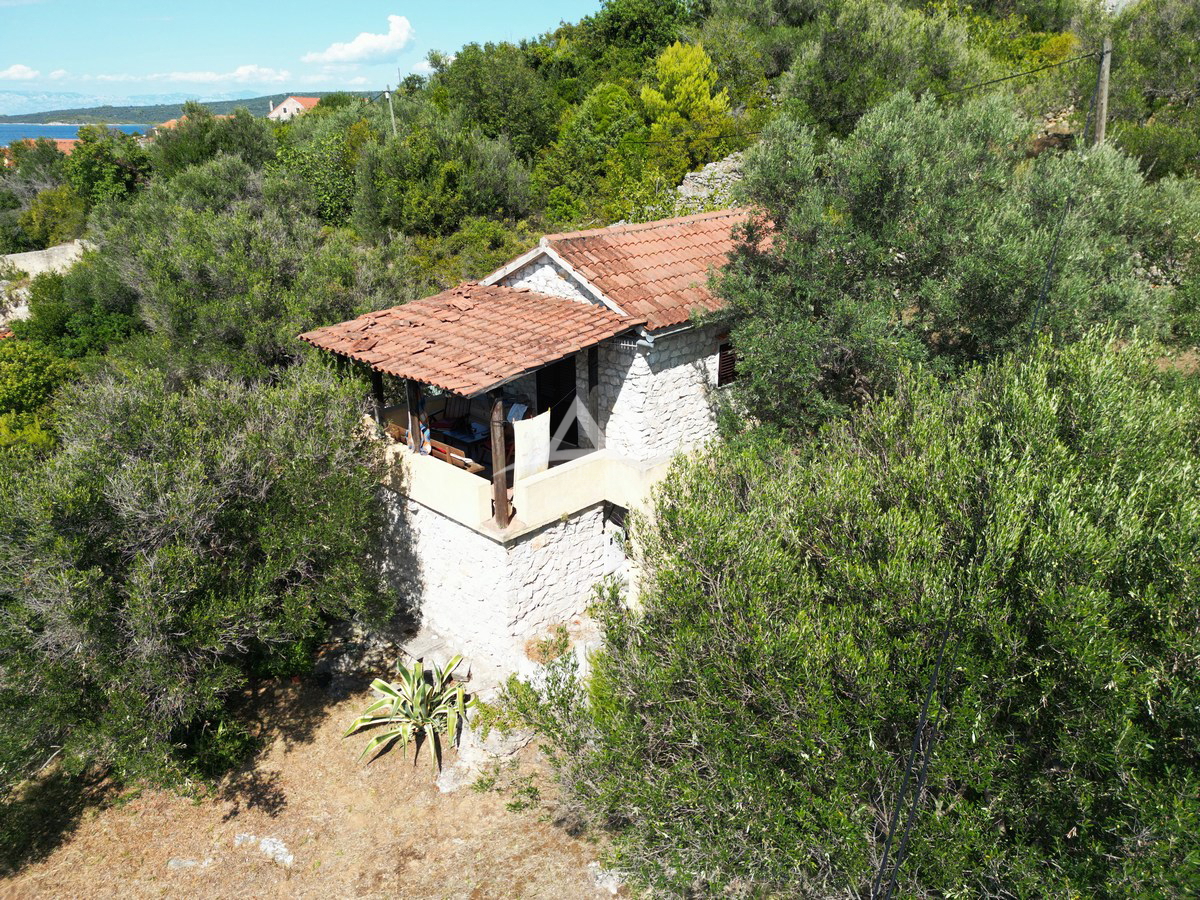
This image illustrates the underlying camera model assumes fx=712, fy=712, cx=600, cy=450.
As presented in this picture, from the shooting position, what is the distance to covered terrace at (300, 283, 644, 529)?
37.3 feet

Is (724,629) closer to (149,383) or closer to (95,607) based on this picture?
(95,607)

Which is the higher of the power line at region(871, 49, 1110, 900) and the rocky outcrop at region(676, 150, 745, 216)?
the rocky outcrop at region(676, 150, 745, 216)

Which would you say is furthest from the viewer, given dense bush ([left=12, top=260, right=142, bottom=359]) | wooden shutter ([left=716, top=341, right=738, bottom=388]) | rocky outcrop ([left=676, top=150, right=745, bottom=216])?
dense bush ([left=12, top=260, right=142, bottom=359])

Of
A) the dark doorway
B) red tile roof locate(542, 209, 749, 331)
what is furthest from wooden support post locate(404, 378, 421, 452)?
red tile roof locate(542, 209, 749, 331)

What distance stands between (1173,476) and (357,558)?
37.0ft

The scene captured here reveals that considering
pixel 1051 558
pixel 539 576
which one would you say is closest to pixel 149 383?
pixel 539 576

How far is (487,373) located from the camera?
10930mm

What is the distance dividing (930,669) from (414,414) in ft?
31.3

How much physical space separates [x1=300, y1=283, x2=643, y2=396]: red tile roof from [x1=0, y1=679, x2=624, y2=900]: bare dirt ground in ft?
19.5

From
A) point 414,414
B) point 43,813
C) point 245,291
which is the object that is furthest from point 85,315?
point 43,813

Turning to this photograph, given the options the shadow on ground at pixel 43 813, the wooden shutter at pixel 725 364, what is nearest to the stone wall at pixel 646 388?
the wooden shutter at pixel 725 364

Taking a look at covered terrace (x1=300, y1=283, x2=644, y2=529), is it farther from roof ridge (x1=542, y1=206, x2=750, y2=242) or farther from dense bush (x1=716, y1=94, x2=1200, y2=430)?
dense bush (x1=716, y1=94, x2=1200, y2=430)

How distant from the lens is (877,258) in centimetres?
1155

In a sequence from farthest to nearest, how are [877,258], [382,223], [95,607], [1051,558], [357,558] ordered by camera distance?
[382,223] → [357,558] → [877,258] → [95,607] → [1051,558]
